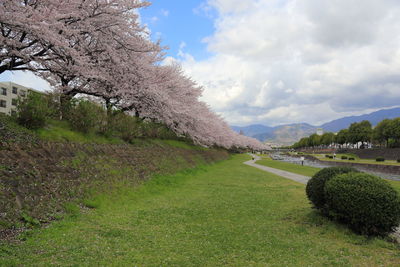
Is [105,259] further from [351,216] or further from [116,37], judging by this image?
[116,37]

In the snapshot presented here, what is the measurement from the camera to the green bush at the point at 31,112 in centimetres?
1002

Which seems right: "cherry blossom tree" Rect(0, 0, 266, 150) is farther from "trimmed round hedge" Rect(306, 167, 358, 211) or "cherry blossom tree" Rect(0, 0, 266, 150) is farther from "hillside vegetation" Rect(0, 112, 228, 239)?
"trimmed round hedge" Rect(306, 167, 358, 211)

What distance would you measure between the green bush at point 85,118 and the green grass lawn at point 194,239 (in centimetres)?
484

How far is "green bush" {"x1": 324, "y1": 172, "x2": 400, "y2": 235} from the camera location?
6.76 meters

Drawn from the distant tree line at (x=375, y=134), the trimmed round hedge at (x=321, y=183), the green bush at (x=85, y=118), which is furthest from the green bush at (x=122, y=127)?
the distant tree line at (x=375, y=134)

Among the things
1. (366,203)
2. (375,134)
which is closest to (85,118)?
(366,203)

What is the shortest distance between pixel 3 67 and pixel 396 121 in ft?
291

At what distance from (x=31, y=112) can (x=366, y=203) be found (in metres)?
12.1

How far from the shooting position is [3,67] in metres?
10.6

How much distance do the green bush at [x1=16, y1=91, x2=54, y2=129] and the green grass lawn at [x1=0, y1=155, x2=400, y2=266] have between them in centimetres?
415

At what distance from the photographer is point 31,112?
10.2m

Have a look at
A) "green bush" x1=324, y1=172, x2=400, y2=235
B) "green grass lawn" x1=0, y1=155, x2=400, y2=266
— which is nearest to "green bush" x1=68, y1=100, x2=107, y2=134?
"green grass lawn" x1=0, y1=155, x2=400, y2=266

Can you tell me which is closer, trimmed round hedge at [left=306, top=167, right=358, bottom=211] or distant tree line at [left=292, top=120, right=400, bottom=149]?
trimmed round hedge at [left=306, top=167, right=358, bottom=211]

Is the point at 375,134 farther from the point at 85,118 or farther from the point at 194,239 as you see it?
the point at 194,239
